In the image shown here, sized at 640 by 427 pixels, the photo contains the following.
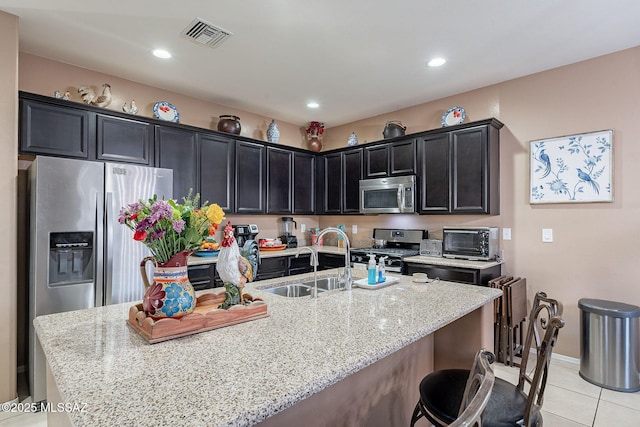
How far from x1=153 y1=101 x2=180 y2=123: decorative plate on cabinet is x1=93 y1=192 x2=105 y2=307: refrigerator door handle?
1.25 m

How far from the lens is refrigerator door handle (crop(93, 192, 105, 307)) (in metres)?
2.58

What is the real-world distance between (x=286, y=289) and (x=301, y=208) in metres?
2.55

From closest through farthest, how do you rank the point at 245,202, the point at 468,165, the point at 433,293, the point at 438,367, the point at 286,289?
1. the point at 433,293
2. the point at 438,367
3. the point at 286,289
4. the point at 468,165
5. the point at 245,202

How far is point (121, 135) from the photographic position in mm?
3082

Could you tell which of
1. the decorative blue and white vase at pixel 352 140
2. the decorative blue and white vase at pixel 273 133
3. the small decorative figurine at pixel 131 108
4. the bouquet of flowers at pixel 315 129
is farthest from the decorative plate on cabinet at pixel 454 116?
the small decorative figurine at pixel 131 108

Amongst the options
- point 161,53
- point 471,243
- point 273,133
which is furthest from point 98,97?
point 471,243

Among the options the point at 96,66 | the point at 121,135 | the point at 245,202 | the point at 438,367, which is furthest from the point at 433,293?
the point at 96,66

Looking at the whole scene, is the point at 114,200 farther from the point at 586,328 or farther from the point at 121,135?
the point at 586,328

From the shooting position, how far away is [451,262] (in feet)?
10.9

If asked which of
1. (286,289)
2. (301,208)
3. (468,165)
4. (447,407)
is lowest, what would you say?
(447,407)

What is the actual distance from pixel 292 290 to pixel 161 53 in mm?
2338

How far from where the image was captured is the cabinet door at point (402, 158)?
3908mm

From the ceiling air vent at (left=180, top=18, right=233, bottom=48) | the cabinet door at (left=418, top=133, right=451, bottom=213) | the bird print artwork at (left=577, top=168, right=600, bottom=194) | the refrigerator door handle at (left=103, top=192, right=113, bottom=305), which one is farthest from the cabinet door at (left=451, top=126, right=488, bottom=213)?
the refrigerator door handle at (left=103, top=192, right=113, bottom=305)

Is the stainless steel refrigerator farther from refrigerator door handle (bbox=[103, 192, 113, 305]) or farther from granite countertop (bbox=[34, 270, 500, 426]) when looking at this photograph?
granite countertop (bbox=[34, 270, 500, 426])
